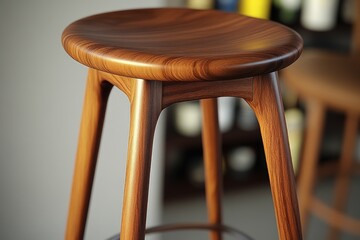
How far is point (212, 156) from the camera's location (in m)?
1.05

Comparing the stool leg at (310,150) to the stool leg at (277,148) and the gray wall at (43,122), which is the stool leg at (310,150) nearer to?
A: the gray wall at (43,122)

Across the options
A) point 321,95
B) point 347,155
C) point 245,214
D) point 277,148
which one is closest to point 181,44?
point 277,148

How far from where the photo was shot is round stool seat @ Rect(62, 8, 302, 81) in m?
0.66

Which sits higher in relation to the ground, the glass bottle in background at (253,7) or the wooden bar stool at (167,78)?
the wooden bar stool at (167,78)

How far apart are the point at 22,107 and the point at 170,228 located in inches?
19.5

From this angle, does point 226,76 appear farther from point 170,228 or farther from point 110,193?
point 110,193

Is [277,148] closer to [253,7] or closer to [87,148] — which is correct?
[87,148]

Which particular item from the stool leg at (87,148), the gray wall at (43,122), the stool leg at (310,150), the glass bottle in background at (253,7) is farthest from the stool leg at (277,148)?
the glass bottle in background at (253,7)

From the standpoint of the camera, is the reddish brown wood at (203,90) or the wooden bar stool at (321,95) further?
the wooden bar stool at (321,95)

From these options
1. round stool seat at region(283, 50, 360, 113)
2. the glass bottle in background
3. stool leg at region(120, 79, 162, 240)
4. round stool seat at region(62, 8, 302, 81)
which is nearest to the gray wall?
round stool seat at region(62, 8, 302, 81)

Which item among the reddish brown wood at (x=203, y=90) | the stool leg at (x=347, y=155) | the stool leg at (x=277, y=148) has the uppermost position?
the reddish brown wood at (x=203, y=90)

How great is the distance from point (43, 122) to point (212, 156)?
49 cm

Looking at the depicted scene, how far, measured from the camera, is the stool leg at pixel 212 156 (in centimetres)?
101

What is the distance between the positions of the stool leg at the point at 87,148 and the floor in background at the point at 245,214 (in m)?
1.15
